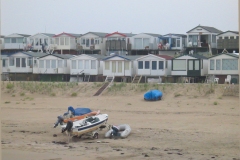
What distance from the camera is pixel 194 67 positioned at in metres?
31.4

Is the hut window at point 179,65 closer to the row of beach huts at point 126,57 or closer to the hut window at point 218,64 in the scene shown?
the row of beach huts at point 126,57

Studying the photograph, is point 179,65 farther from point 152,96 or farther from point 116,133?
point 116,133

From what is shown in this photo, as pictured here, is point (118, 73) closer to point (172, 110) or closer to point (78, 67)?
point (78, 67)

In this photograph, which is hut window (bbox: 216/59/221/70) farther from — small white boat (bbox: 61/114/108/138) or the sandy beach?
small white boat (bbox: 61/114/108/138)

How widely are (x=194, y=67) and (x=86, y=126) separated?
17.3 meters

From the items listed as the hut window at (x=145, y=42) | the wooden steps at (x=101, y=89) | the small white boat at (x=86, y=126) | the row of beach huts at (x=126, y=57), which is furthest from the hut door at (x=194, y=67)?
the small white boat at (x=86, y=126)

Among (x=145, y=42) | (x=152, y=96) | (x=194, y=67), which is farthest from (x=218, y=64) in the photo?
(x=145, y=42)

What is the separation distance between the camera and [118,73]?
33188 mm

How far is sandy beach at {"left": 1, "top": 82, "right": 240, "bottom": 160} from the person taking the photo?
1310 centimetres

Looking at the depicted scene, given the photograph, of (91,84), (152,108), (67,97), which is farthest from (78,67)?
(152,108)

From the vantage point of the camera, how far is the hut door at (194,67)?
31.3 m

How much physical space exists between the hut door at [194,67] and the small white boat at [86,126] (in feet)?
52.4

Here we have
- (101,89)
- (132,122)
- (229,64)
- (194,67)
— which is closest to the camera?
(132,122)

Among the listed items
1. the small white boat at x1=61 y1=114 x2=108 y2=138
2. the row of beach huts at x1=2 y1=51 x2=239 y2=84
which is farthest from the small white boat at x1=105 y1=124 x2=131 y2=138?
the row of beach huts at x1=2 y1=51 x2=239 y2=84
